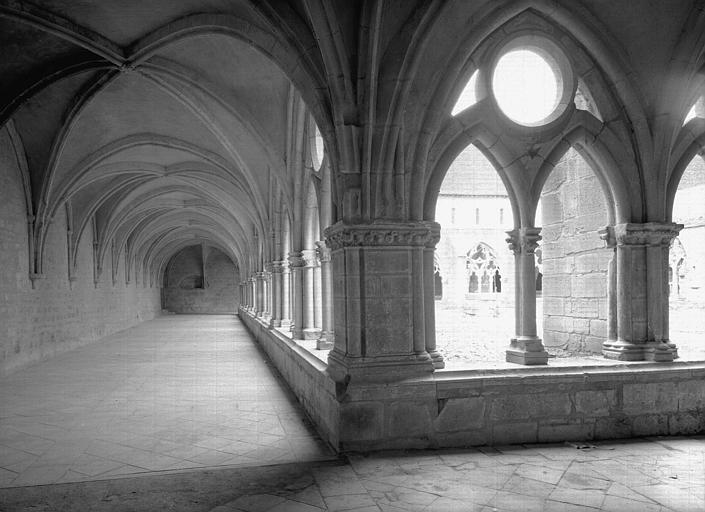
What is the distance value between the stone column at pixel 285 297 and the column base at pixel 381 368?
19.4 ft

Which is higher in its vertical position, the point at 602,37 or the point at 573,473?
the point at 602,37

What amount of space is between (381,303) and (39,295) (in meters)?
8.32

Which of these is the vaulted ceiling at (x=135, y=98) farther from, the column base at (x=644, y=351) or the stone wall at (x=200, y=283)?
the stone wall at (x=200, y=283)

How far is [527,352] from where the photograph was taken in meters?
4.91

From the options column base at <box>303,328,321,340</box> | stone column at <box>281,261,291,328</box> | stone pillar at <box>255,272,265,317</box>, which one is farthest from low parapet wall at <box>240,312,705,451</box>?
stone pillar at <box>255,272,265,317</box>

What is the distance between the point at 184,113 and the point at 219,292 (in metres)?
24.8

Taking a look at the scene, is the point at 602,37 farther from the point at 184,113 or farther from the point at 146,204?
the point at 146,204

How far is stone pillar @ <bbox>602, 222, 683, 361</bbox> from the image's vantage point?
5.13 meters

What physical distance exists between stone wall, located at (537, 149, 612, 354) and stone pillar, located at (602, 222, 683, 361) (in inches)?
28.9

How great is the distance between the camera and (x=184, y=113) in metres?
9.13

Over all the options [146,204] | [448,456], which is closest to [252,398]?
[448,456]

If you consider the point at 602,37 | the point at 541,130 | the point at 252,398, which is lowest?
the point at 252,398

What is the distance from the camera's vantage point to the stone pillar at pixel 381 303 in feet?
14.5

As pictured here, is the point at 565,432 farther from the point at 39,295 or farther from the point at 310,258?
the point at 39,295
